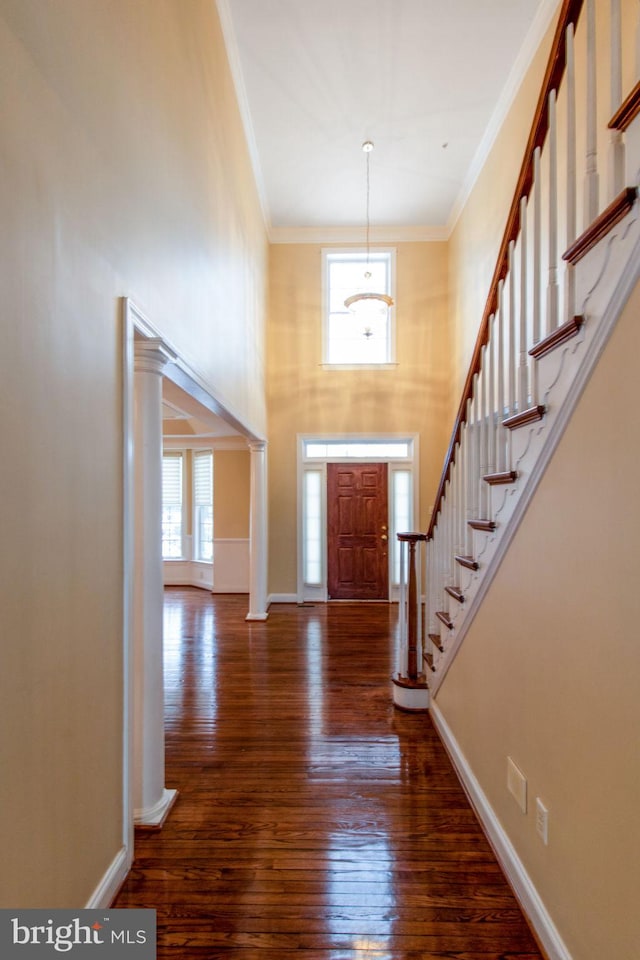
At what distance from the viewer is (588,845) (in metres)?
1.28

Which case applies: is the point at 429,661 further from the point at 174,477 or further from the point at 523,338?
the point at 174,477

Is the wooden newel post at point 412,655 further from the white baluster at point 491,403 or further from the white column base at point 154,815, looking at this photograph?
the white column base at point 154,815

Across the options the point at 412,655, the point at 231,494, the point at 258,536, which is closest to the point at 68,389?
the point at 412,655

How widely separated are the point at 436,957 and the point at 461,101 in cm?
600

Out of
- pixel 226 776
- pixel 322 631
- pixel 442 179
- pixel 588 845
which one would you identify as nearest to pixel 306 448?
pixel 322 631

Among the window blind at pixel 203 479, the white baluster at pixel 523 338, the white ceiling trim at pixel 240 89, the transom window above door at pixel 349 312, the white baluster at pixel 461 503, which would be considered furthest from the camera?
the window blind at pixel 203 479

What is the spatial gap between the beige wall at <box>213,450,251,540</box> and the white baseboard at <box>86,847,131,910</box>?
Result: 505 cm

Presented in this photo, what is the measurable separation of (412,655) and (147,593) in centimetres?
192

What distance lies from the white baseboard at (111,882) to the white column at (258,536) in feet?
12.2

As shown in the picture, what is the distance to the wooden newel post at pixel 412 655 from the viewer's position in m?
3.12

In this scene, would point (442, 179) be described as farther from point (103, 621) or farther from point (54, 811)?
point (54, 811)

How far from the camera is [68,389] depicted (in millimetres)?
1380

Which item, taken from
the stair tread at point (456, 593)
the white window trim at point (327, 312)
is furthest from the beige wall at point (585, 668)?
the white window trim at point (327, 312)

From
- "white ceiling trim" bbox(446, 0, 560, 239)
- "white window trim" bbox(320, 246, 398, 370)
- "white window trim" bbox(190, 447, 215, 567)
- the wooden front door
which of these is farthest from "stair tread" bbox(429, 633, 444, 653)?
"white window trim" bbox(190, 447, 215, 567)
